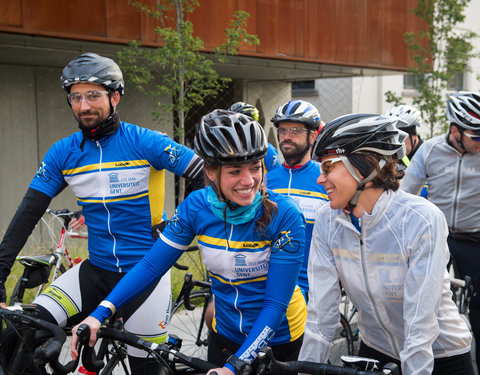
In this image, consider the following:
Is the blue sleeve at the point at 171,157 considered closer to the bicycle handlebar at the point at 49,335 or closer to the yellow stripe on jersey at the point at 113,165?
the yellow stripe on jersey at the point at 113,165

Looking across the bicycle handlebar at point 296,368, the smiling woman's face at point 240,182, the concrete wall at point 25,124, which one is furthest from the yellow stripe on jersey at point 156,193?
the concrete wall at point 25,124

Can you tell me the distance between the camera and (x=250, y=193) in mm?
2715

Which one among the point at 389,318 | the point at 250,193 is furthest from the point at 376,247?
the point at 250,193

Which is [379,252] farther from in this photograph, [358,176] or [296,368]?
[296,368]

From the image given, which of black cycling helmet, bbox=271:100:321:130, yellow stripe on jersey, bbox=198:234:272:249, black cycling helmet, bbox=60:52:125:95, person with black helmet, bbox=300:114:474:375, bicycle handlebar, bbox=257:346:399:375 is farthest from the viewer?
black cycling helmet, bbox=271:100:321:130

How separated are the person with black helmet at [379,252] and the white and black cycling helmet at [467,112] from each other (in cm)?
255

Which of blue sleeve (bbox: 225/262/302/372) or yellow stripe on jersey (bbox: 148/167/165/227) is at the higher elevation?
yellow stripe on jersey (bbox: 148/167/165/227)

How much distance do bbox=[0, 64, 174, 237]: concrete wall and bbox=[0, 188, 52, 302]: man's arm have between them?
22.3 feet

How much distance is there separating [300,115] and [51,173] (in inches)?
78.3

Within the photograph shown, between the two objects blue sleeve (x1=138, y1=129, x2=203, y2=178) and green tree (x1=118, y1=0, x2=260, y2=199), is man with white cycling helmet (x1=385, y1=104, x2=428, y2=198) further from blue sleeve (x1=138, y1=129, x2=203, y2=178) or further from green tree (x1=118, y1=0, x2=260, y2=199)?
blue sleeve (x1=138, y1=129, x2=203, y2=178)

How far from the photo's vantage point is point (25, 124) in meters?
10.5

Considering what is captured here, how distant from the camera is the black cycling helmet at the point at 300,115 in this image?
462cm

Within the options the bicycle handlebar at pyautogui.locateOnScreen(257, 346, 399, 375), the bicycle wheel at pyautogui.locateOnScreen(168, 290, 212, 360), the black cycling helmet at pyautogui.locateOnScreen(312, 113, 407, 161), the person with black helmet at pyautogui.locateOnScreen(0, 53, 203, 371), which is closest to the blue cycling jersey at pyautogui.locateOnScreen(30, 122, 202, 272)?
the person with black helmet at pyautogui.locateOnScreen(0, 53, 203, 371)

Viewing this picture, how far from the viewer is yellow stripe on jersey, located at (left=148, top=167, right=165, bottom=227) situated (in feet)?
12.5
